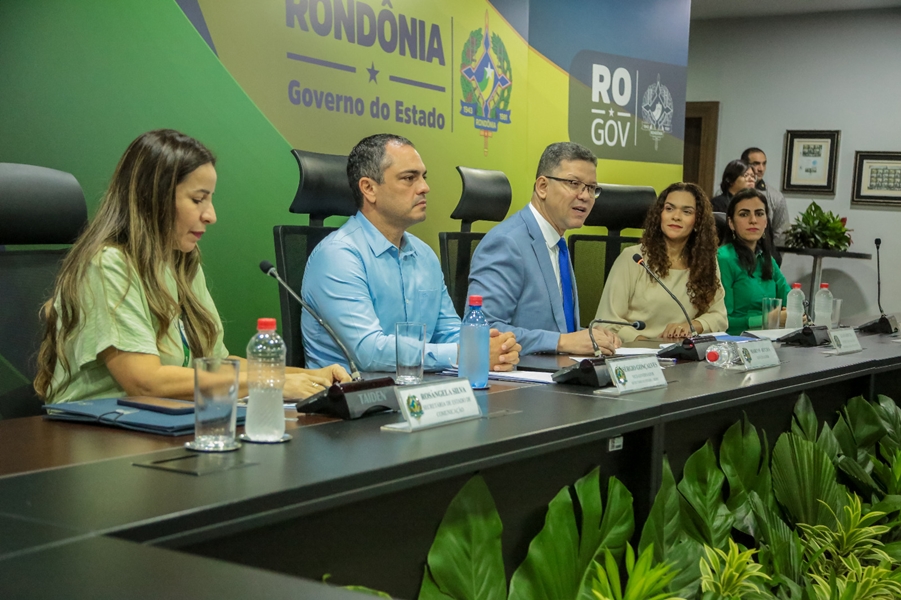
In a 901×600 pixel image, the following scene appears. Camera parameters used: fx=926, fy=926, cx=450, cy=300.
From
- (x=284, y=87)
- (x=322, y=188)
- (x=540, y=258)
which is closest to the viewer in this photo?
(x=322, y=188)

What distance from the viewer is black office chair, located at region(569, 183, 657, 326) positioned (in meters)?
3.80

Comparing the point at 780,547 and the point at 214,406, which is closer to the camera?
the point at 214,406

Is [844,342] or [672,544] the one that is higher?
[844,342]

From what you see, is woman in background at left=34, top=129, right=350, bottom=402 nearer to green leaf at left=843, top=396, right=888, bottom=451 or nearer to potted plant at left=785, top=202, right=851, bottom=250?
green leaf at left=843, top=396, right=888, bottom=451

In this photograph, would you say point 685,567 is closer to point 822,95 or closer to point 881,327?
point 881,327

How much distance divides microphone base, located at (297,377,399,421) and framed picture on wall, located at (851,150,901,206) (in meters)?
6.43

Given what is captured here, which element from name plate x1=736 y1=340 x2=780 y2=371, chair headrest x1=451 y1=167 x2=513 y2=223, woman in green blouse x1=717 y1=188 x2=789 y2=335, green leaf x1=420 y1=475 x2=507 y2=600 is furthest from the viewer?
woman in green blouse x1=717 y1=188 x2=789 y2=335

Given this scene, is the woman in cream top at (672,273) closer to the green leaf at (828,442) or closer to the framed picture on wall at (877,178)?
the green leaf at (828,442)

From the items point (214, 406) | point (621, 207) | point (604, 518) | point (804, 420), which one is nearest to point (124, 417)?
point (214, 406)

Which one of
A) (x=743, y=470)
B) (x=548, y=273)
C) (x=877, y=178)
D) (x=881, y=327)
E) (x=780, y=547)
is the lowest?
(x=780, y=547)

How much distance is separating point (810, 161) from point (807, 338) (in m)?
4.76

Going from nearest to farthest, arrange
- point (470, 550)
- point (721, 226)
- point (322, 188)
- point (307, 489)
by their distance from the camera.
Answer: point (307, 489)
point (470, 550)
point (322, 188)
point (721, 226)

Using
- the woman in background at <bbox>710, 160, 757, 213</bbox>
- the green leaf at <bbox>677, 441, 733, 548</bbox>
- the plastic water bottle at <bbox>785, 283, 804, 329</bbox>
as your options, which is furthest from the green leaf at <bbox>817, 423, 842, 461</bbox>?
the woman in background at <bbox>710, 160, 757, 213</bbox>

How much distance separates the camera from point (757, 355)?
2.31 meters
